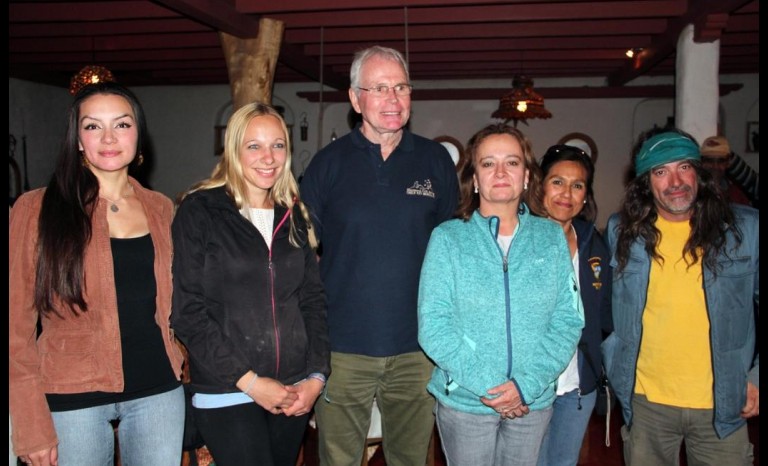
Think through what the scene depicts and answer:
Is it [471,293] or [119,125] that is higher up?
[119,125]

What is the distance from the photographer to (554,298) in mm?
2145

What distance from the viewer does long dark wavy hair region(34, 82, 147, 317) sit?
1844 mm

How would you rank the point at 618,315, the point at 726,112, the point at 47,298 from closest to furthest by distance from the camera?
1. the point at 47,298
2. the point at 618,315
3. the point at 726,112

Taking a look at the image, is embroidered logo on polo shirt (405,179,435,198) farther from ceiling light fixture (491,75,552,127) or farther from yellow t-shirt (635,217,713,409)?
ceiling light fixture (491,75,552,127)

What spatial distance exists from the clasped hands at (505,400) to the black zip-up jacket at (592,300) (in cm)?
44

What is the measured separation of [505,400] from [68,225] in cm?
146

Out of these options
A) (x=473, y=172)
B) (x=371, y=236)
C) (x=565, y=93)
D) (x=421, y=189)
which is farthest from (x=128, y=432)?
(x=565, y=93)

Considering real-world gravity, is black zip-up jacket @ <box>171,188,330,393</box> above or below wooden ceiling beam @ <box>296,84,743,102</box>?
below

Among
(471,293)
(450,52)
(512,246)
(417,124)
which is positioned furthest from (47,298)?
(417,124)

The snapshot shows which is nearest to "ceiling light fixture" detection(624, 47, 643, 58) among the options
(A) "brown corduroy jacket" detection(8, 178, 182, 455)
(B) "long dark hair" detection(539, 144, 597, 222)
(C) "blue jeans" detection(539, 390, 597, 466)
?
(B) "long dark hair" detection(539, 144, 597, 222)

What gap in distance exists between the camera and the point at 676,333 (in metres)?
2.27

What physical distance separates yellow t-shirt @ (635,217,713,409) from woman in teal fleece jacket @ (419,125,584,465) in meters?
0.34

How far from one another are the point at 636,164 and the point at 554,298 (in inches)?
28.7

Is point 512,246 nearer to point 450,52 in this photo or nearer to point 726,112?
point 450,52
